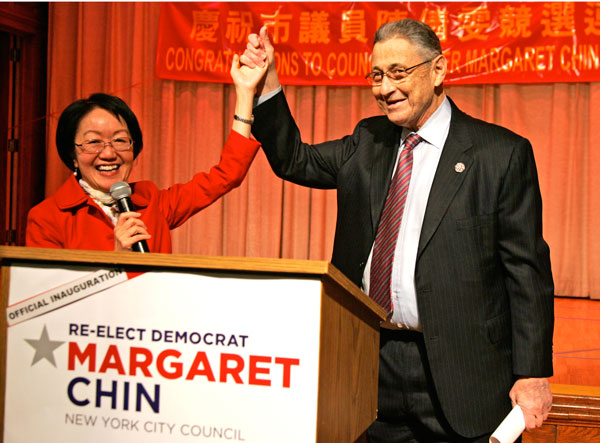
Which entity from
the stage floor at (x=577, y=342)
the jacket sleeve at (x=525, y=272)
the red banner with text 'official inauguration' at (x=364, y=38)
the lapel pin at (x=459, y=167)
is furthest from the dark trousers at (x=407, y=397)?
the red banner with text 'official inauguration' at (x=364, y=38)

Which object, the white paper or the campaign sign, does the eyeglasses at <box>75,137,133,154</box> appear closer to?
the campaign sign

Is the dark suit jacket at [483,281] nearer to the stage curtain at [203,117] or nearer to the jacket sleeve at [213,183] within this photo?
the jacket sleeve at [213,183]

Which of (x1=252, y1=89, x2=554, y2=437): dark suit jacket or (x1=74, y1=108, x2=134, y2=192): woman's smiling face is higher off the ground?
(x1=74, y1=108, x2=134, y2=192): woman's smiling face

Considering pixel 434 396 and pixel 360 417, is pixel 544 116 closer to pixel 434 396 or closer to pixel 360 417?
pixel 434 396

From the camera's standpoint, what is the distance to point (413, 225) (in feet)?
5.35

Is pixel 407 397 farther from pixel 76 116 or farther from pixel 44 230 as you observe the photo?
pixel 76 116

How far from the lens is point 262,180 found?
20.0 feet

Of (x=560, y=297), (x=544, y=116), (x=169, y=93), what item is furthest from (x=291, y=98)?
(x=560, y=297)

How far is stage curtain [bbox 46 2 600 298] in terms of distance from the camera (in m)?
5.86

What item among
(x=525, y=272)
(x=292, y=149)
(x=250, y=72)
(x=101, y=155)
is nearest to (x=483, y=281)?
(x=525, y=272)

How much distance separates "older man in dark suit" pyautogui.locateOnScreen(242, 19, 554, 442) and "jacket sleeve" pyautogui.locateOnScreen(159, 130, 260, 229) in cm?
27

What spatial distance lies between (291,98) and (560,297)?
2890 millimetres

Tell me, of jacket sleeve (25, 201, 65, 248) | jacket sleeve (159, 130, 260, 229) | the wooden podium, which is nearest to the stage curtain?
jacket sleeve (159, 130, 260, 229)

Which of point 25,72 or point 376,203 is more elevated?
point 25,72
